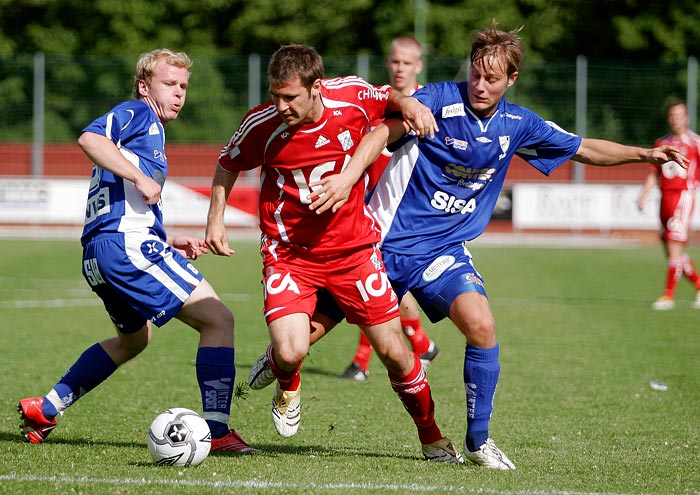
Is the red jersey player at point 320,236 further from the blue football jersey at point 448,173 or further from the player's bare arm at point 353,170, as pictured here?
the blue football jersey at point 448,173

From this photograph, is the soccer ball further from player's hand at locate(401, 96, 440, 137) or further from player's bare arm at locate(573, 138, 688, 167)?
player's bare arm at locate(573, 138, 688, 167)

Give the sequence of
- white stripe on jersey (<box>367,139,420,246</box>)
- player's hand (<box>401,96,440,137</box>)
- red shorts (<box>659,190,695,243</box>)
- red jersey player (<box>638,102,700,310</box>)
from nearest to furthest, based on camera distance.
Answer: player's hand (<box>401,96,440,137</box>)
white stripe on jersey (<box>367,139,420,246</box>)
red jersey player (<box>638,102,700,310</box>)
red shorts (<box>659,190,695,243</box>)

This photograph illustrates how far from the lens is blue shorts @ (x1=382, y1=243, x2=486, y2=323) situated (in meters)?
5.23

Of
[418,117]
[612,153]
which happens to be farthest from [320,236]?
[612,153]

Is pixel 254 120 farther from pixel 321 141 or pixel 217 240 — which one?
pixel 217 240

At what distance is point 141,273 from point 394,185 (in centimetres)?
147

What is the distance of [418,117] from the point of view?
4969mm

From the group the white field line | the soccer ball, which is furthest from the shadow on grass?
the white field line

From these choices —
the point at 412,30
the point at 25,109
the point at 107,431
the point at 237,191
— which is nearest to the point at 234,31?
the point at 412,30

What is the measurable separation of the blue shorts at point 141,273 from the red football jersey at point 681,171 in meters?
9.55

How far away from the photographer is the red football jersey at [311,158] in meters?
5.07

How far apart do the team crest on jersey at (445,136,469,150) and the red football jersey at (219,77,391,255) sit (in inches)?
16.6

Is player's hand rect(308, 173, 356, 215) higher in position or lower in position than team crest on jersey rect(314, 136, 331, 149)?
lower

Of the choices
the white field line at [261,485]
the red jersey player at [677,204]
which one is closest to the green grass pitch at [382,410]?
the white field line at [261,485]
